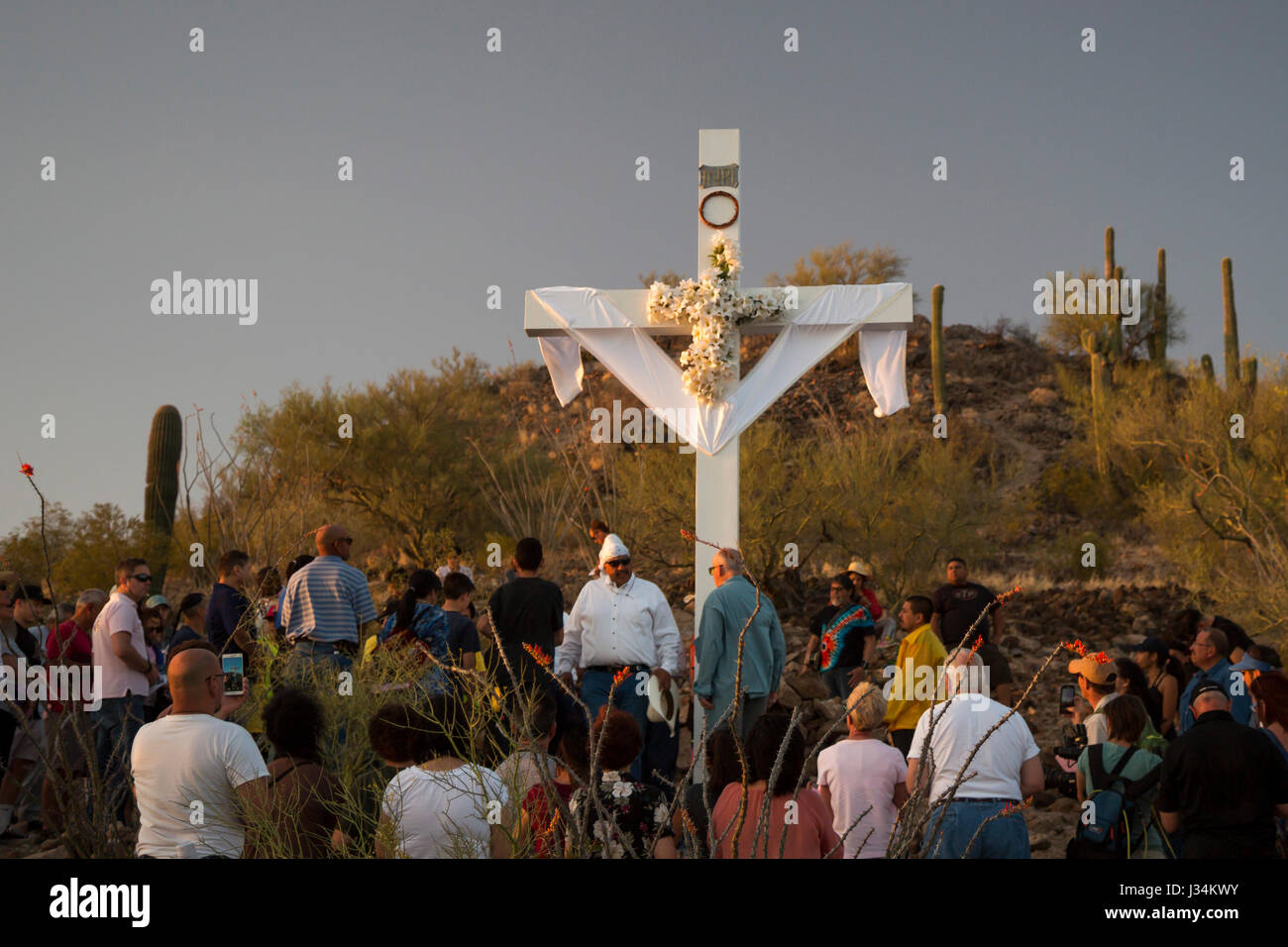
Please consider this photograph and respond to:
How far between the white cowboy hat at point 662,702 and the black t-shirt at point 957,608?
134 inches

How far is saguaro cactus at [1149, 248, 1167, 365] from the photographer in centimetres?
3691

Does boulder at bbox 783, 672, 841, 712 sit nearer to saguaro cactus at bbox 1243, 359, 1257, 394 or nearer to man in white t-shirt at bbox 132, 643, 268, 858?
man in white t-shirt at bbox 132, 643, 268, 858

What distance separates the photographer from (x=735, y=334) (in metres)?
9.11

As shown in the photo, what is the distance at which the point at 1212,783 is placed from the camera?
15.6 ft

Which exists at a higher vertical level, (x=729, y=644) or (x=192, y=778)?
(x=729, y=644)

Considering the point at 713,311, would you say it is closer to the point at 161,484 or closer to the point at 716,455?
the point at 716,455

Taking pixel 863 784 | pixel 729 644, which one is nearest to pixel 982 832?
pixel 863 784

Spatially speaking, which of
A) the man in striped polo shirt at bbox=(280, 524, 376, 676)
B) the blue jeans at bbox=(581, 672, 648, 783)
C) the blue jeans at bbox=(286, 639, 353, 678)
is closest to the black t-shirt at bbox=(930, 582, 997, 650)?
the blue jeans at bbox=(581, 672, 648, 783)

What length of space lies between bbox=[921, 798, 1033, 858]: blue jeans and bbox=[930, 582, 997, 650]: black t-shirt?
A: 4984 mm

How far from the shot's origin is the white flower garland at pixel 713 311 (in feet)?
29.3

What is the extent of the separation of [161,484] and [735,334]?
13764mm

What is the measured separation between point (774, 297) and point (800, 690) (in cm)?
451

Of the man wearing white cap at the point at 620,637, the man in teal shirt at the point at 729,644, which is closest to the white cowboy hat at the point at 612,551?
the man wearing white cap at the point at 620,637
